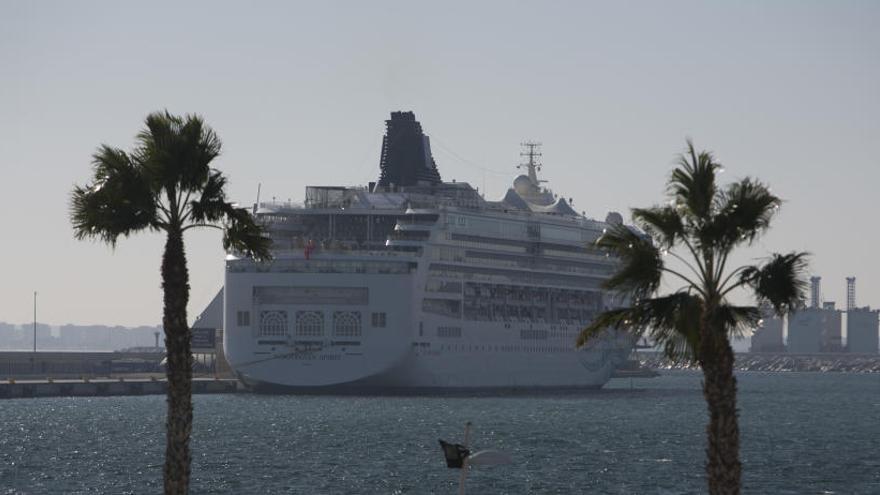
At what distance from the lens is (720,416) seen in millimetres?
28578

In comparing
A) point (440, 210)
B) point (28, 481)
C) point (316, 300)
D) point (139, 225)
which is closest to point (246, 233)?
point (139, 225)

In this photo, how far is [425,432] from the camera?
3329 inches

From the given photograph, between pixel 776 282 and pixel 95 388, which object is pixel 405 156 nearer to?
pixel 95 388

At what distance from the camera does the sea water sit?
202 ft

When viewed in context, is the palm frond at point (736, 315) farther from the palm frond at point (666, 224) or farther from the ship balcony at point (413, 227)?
the ship balcony at point (413, 227)

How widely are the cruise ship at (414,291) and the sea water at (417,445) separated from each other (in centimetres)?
261

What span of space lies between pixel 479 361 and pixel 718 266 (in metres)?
92.8

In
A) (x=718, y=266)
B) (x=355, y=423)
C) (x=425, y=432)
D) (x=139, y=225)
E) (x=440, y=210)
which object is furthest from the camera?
(x=440, y=210)

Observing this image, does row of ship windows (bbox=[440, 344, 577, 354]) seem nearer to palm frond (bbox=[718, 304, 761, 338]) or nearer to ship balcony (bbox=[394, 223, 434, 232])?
ship balcony (bbox=[394, 223, 434, 232])

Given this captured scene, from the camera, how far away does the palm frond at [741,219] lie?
28812mm

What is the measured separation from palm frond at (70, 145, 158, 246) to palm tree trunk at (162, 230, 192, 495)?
84 cm

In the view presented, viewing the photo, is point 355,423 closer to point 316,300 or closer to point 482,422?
point 482,422

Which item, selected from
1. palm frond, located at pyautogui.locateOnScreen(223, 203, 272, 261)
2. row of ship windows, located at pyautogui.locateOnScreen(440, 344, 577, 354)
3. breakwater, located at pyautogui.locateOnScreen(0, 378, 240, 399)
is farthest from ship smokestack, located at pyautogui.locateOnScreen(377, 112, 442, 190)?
palm frond, located at pyautogui.locateOnScreen(223, 203, 272, 261)

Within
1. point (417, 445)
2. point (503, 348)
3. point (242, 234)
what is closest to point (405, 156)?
point (503, 348)
